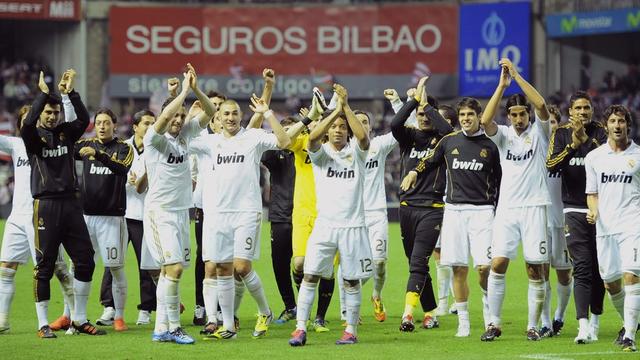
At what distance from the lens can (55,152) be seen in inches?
546

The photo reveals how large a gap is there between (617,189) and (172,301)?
454 centimetres

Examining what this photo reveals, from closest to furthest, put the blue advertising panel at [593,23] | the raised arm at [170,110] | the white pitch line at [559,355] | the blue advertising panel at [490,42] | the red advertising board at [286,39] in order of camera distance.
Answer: the white pitch line at [559,355] → the raised arm at [170,110] → the blue advertising panel at [593,23] → the blue advertising panel at [490,42] → the red advertising board at [286,39]

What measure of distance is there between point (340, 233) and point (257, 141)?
129 centimetres

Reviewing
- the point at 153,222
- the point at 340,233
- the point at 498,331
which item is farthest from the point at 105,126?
the point at 498,331

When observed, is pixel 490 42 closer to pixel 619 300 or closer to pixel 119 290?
pixel 119 290

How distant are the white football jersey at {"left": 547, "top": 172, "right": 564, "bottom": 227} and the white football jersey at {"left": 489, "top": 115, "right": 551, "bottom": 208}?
543mm

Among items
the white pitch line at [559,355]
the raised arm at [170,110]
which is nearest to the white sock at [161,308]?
the raised arm at [170,110]

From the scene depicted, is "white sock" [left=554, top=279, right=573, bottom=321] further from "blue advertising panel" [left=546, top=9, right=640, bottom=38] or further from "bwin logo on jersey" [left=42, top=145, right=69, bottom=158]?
"blue advertising panel" [left=546, top=9, right=640, bottom=38]

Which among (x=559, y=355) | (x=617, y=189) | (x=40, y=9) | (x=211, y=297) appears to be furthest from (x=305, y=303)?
(x=40, y=9)

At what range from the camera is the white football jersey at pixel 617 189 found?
41.3 feet

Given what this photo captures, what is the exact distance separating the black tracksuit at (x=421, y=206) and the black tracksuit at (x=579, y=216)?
1.33 metres

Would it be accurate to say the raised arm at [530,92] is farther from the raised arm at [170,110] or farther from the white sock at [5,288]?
the white sock at [5,288]

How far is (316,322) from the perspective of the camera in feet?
47.7

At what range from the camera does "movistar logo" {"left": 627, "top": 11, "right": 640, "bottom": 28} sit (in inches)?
1527
